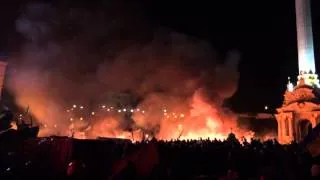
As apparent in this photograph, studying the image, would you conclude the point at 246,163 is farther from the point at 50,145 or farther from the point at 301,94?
the point at 301,94

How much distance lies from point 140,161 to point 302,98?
45.2 m

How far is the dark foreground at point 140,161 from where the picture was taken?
8.78 m

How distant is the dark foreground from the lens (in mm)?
8781

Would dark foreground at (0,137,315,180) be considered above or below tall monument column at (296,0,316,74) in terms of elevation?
below

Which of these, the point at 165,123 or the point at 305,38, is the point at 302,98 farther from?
the point at 165,123

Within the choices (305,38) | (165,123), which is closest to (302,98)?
(305,38)

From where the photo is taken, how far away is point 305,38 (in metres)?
53.2

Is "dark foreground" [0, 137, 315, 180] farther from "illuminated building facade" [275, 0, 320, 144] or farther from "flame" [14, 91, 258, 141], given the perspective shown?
"illuminated building facade" [275, 0, 320, 144]

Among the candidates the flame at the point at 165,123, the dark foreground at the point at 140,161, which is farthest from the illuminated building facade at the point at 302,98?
the dark foreground at the point at 140,161

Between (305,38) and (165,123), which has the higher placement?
(305,38)

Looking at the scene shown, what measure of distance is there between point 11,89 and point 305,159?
40746mm

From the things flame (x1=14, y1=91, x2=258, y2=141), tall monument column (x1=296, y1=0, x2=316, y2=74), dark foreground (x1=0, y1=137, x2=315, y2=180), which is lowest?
dark foreground (x1=0, y1=137, x2=315, y2=180)

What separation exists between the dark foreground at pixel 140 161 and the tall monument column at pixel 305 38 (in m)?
40.6

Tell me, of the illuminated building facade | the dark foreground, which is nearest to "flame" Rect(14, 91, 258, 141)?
the illuminated building facade
